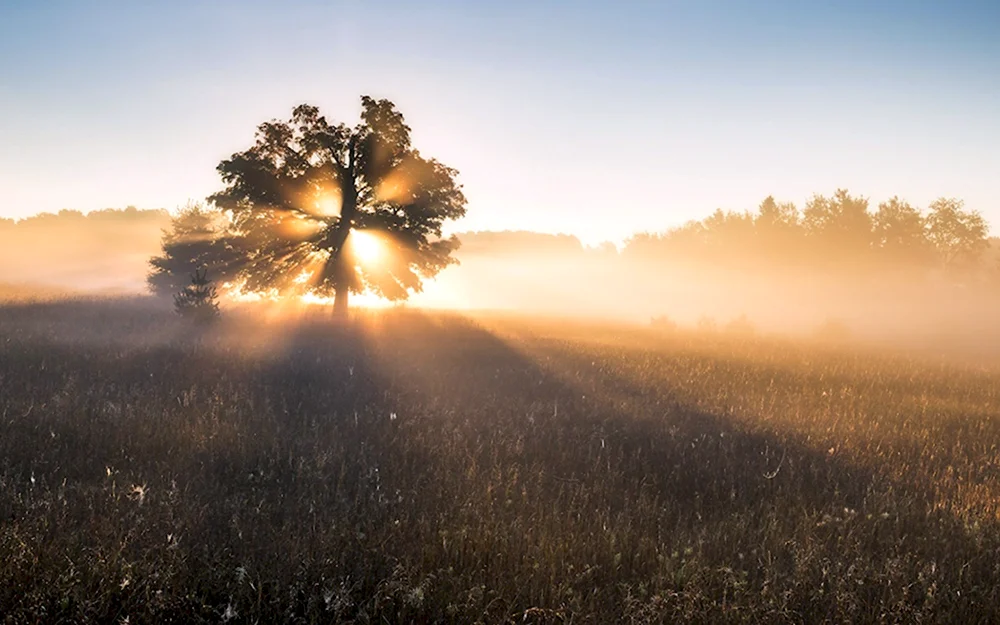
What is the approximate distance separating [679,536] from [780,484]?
A: 2.12 meters

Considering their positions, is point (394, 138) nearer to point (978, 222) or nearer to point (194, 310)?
point (194, 310)

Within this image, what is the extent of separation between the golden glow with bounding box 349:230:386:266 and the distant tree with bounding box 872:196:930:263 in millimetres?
67414

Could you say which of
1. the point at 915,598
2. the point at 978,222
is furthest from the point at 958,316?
the point at 915,598

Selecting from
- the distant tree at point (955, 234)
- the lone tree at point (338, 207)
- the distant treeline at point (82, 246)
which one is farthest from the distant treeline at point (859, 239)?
the distant treeline at point (82, 246)

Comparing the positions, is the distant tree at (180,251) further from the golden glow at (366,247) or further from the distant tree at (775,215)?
the distant tree at (775,215)

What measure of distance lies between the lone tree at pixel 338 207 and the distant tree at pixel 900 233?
65414mm

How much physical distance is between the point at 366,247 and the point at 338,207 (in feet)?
6.38

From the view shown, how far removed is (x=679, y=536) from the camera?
4.19 metres

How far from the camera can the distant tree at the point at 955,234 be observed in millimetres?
69688

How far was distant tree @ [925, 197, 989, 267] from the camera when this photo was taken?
69688 millimetres

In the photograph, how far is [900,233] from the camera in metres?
66.3

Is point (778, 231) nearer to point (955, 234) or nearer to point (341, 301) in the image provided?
point (955, 234)

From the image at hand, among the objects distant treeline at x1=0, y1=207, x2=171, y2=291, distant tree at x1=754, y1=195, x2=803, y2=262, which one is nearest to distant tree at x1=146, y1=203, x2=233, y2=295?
distant treeline at x1=0, y1=207, x2=171, y2=291

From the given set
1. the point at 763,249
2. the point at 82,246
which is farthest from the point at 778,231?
the point at 82,246
